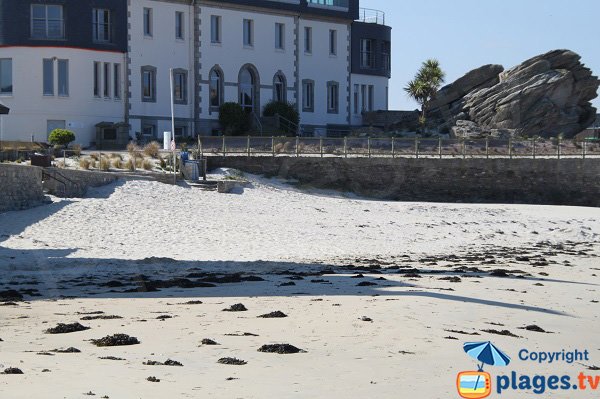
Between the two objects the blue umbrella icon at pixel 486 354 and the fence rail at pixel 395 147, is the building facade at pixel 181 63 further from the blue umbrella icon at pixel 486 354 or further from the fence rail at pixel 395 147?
the blue umbrella icon at pixel 486 354

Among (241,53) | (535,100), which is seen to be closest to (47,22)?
(241,53)

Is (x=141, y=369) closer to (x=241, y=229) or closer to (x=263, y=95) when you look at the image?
(x=241, y=229)

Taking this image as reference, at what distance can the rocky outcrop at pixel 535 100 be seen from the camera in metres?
61.8

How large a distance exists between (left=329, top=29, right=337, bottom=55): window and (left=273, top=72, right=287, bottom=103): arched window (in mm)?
4278

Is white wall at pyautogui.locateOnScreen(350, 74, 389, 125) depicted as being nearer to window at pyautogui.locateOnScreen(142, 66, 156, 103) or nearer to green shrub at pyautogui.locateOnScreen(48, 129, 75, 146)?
window at pyautogui.locateOnScreen(142, 66, 156, 103)

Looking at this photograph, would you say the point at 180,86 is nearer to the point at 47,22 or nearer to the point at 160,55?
the point at 160,55

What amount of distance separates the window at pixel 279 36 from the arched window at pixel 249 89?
2.24m

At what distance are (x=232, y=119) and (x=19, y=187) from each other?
2752 centimetres

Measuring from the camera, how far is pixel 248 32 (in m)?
61.0

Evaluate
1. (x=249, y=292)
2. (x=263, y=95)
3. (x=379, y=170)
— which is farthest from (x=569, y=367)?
(x=263, y=95)

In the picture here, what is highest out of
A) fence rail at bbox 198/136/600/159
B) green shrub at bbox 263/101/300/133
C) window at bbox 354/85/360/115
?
window at bbox 354/85/360/115

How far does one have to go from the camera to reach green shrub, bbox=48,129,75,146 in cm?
4844

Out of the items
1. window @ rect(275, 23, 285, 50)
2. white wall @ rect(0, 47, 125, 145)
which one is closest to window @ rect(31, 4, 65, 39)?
white wall @ rect(0, 47, 125, 145)

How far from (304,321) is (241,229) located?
17480 millimetres
